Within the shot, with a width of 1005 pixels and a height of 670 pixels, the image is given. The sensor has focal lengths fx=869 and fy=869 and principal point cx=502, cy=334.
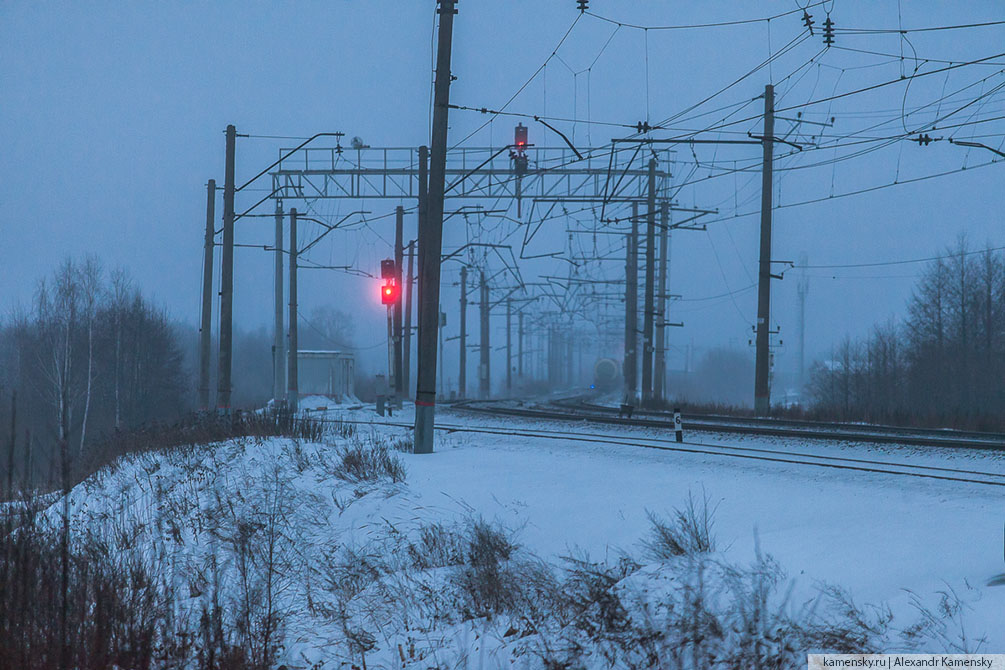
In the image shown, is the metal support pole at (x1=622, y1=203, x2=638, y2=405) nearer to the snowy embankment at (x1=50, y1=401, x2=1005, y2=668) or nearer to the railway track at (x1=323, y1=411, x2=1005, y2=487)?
the railway track at (x1=323, y1=411, x2=1005, y2=487)

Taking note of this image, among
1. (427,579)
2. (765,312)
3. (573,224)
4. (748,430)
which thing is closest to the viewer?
(427,579)

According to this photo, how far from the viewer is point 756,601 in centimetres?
640

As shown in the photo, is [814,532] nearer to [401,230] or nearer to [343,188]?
[343,188]

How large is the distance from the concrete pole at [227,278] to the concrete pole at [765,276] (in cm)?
1702

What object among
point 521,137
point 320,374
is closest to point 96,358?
point 320,374

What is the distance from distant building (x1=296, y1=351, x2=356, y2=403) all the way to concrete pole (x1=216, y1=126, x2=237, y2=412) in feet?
57.1

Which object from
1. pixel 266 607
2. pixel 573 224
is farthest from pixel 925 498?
pixel 573 224

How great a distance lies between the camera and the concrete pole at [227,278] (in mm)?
26531

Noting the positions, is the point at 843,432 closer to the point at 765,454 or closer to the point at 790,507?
the point at 765,454

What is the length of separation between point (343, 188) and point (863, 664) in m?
29.0

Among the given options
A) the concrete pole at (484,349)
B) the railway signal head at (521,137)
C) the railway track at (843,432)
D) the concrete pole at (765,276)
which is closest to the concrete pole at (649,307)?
the concrete pole at (765,276)

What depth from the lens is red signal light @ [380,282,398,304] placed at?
32.4m

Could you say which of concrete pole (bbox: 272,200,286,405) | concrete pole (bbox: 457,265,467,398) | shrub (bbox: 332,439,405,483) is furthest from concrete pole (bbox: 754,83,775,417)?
concrete pole (bbox: 457,265,467,398)

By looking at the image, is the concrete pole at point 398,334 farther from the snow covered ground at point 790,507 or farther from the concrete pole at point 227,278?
the snow covered ground at point 790,507
